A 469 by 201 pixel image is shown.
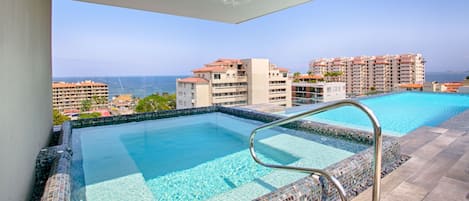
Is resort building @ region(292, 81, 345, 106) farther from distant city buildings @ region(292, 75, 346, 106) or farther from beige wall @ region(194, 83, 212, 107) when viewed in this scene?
beige wall @ region(194, 83, 212, 107)

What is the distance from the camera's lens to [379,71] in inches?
796

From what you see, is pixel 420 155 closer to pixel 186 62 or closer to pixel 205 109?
pixel 205 109

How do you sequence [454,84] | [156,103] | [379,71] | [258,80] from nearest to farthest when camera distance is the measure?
[454,84]
[156,103]
[379,71]
[258,80]

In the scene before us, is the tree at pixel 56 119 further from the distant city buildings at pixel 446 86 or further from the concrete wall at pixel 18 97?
the distant city buildings at pixel 446 86

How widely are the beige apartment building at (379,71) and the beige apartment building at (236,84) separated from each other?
580 cm

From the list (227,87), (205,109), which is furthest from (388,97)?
(227,87)

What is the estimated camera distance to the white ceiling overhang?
4.45 meters

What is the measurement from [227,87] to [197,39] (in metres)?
5.77

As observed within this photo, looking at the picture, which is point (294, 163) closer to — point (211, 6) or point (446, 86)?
point (211, 6)

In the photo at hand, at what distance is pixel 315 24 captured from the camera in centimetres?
1967

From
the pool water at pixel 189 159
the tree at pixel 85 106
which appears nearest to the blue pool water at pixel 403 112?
the pool water at pixel 189 159

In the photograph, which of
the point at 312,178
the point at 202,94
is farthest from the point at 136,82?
the point at 312,178

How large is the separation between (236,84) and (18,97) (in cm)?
2196

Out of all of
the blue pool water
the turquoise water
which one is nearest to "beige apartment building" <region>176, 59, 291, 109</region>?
the blue pool water
